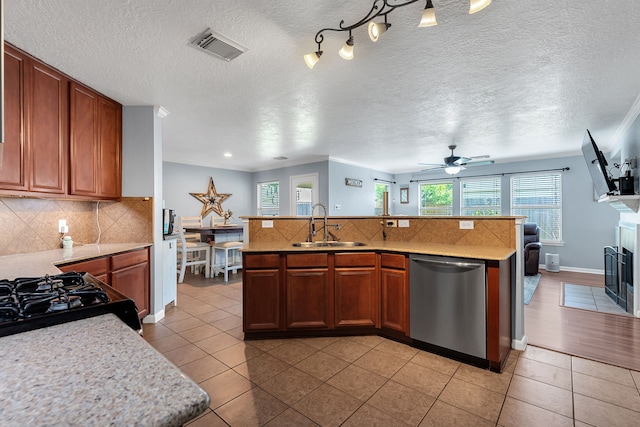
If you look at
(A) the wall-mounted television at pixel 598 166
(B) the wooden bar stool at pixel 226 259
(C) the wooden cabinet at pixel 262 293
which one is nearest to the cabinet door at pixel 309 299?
(C) the wooden cabinet at pixel 262 293

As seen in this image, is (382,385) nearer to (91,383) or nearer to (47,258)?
(91,383)

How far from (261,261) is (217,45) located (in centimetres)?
174

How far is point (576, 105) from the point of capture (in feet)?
10.5

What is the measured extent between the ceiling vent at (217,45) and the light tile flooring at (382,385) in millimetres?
2328

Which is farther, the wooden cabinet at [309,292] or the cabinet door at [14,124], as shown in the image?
the wooden cabinet at [309,292]

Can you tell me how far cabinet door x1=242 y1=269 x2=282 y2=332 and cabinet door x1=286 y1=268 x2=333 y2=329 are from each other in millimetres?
111

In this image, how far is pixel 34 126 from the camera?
227cm

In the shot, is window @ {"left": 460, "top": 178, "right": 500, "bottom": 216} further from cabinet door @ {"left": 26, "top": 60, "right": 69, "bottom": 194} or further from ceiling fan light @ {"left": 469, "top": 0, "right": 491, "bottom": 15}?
cabinet door @ {"left": 26, "top": 60, "right": 69, "bottom": 194}

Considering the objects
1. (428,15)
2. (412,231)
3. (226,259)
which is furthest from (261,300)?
(226,259)

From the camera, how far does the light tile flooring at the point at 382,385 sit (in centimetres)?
172

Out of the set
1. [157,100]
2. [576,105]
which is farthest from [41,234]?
[576,105]

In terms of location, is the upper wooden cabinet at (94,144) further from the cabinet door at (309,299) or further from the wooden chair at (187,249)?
the cabinet door at (309,299)

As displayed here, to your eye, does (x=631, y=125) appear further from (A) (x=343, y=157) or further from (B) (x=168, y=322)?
(B) (x=168, y=322)

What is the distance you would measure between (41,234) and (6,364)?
2.70 m
